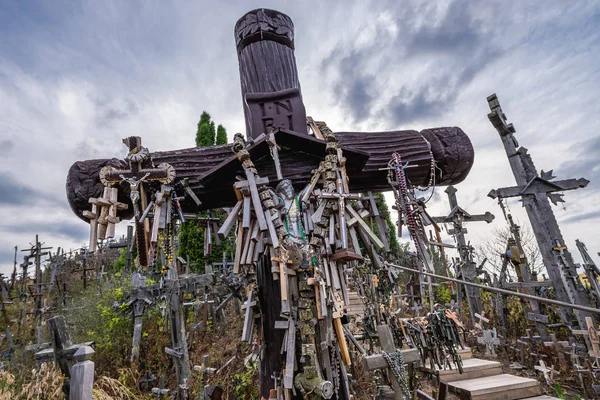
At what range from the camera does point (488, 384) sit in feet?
19.6

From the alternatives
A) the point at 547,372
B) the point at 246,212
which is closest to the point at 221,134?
the point at 547,372

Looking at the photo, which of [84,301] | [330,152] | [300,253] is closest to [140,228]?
[300,253]

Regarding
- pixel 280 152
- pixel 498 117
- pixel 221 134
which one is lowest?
pixel 280 152

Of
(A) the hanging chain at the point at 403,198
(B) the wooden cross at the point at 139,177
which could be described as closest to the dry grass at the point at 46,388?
(B) the wooden cross at the point at 139,177

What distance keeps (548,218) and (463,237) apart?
3.62 m

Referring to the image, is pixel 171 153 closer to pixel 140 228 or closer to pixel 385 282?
pixel 140 228

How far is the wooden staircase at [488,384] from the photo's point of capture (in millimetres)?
5629

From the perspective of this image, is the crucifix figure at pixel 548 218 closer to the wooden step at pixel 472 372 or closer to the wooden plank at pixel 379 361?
the wooden step at pixel 472 372

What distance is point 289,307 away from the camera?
2021mm

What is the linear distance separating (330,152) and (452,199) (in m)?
9.24

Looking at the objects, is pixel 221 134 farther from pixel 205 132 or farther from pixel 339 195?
pixel 339 195

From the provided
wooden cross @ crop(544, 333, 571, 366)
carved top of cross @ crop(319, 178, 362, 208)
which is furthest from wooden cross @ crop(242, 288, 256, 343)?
wooden cross @ crop(544, 333, 571, 366)

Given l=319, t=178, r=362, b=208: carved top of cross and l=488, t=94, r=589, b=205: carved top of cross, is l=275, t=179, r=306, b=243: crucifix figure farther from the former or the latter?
l=488, t=94, r=589, b=205: carved top of cross

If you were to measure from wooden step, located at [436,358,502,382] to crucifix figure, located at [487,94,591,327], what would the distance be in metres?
2.25
